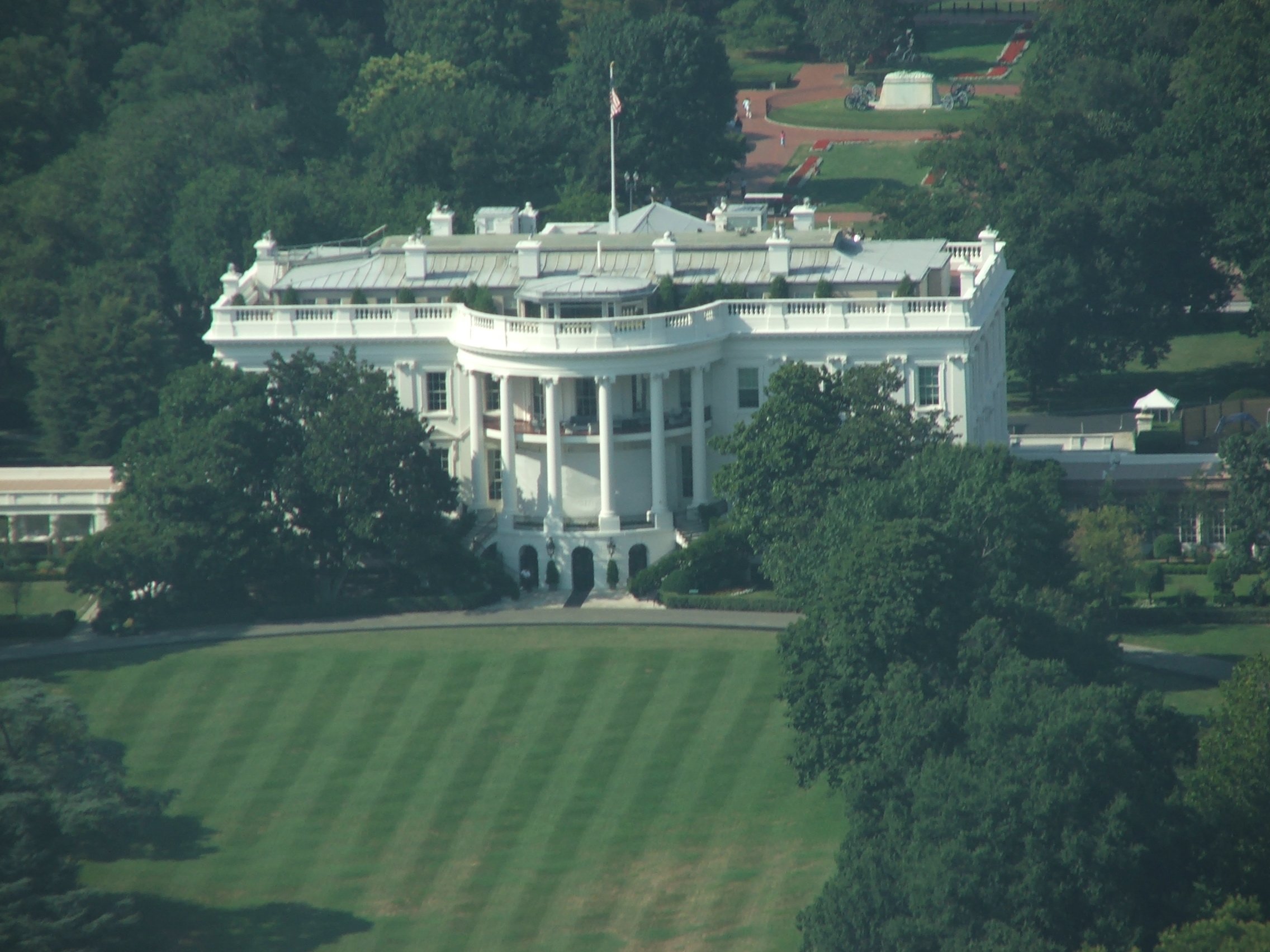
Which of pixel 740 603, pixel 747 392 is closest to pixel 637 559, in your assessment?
pixel 740 603

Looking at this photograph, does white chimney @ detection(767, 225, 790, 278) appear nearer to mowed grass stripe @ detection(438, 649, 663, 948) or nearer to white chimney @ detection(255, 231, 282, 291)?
mowed grass stripe @ detection(438, 649, 663, 948)

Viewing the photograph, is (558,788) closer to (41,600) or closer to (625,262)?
(41,600)

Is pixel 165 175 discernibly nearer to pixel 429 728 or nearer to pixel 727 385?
pixel 727 385

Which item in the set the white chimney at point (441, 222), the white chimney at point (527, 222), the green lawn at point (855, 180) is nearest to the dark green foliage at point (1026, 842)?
the white chimney at point (441, 222)

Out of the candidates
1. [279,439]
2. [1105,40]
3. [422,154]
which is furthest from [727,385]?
[1105,40]

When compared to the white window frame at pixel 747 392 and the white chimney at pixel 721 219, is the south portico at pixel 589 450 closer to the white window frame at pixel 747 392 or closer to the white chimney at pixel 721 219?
the white window frame at pixel 747 392

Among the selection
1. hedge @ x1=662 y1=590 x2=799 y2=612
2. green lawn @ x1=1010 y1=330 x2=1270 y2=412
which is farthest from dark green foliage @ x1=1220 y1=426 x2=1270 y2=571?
green lawn @ x1=1010 y1=330 x2=1270 y2=412
